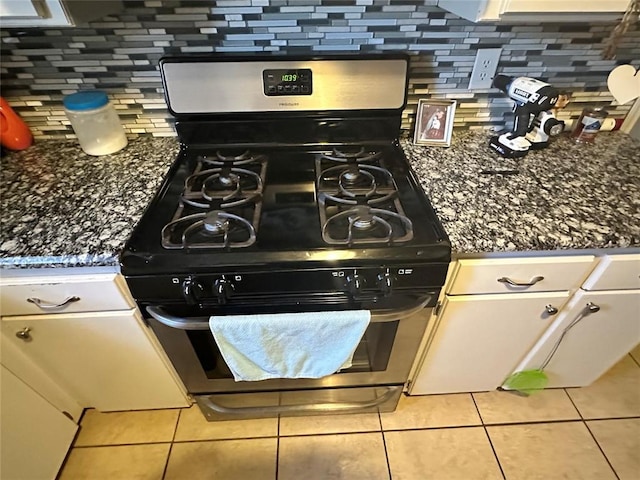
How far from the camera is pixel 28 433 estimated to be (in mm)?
1076

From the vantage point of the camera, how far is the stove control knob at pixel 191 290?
81cm

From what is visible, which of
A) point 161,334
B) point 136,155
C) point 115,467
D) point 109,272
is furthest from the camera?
point 115,467

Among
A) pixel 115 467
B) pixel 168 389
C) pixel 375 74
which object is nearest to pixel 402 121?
pixel 375 74

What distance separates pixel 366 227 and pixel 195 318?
1.47 ft

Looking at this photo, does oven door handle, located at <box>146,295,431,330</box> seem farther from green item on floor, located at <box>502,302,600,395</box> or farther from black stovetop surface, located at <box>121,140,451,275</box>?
green item on floor, located at <box>502,302,600,395</box>

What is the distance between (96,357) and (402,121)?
1.16 m

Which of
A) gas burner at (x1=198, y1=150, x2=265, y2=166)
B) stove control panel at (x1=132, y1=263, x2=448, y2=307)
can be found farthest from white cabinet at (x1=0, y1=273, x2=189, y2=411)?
gas burner at (x1=198, y1=150, x2=265, y2=166)

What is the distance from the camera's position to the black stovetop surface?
0.80m

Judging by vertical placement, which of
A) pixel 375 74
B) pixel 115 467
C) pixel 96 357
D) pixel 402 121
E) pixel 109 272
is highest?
pixel 375 74

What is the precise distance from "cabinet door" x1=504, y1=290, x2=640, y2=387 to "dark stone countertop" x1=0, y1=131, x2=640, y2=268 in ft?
0.78

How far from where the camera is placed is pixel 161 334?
0.95m

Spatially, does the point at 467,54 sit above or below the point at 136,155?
above

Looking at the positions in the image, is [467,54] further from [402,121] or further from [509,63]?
[402,121]

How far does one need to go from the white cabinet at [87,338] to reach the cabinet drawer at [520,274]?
0.81 metres
